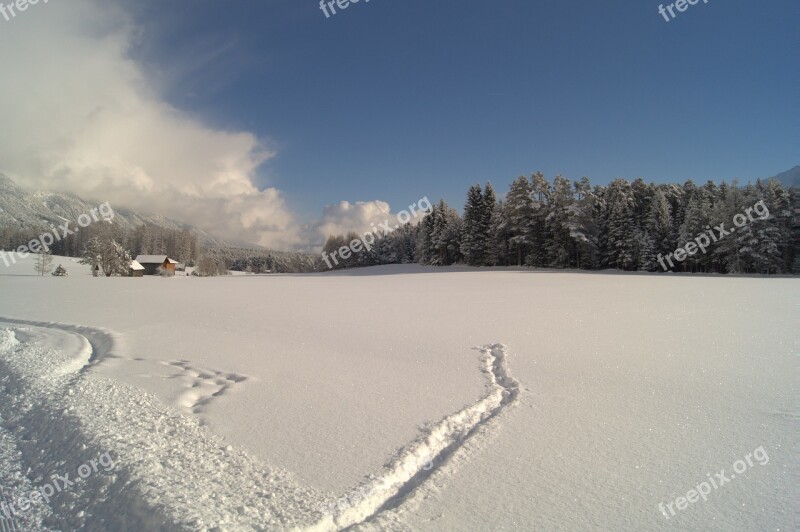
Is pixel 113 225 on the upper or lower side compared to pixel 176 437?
upper

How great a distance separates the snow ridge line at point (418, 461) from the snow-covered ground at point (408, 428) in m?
0.02

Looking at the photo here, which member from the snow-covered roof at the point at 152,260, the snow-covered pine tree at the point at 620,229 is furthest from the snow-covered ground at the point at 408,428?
the snow-covered roof at the point at 152,260

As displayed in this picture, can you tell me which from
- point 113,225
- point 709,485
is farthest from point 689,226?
point 113,225

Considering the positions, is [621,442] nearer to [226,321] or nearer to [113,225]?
[226,321]

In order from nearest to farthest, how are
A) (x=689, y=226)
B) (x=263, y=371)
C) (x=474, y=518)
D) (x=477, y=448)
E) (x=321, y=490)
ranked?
(x=474, y=518)
(x=321, y=490)
(x=477, y=448)
(x=263, y=371)
(x=689, y=226)

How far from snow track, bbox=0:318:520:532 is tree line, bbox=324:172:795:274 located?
39815 millimetres

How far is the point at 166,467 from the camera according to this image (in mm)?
3355

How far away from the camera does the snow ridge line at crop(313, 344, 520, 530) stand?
2809mm

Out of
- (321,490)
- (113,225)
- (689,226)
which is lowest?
(321,490)

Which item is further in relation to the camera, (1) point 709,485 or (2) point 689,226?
(2) point 689,226

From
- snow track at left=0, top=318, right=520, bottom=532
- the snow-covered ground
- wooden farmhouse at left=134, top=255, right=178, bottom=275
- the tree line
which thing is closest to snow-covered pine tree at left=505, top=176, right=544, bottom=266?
the tree line

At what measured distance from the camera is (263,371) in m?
6.47

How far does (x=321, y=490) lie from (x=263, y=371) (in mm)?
3789

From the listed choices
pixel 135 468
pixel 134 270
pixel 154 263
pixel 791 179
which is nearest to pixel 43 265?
pixel 134 270
